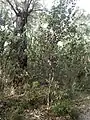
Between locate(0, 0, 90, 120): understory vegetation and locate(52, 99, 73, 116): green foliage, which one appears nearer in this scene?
locate(52, 99, 73, 116): green foliage

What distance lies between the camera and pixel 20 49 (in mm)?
10133

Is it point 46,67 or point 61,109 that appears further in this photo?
point 46,67

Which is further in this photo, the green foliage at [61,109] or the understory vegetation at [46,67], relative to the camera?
the understory vegetation at [46,67]

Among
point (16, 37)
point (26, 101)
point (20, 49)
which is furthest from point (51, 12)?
point (26, 101)

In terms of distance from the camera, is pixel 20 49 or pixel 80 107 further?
pixel 20 49

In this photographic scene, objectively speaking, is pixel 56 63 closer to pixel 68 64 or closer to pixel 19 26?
pixel 68 64

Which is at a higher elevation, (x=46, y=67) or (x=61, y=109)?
(x=46, y=67)

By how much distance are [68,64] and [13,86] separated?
227 centimetres

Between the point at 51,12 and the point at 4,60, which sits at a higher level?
the point at 51,12

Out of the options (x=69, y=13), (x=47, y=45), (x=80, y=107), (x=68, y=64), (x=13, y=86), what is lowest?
(x=80, y=107)

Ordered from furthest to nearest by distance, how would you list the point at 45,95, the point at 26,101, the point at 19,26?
the point at 19,26, the point at 45,95, the point at 26,101

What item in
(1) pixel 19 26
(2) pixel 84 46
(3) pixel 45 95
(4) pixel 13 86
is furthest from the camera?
(1) pixel 19 26

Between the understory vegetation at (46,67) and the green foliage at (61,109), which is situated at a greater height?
the understory vegetation at (46,67)

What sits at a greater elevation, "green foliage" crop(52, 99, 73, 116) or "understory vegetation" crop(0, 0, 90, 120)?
"understory vegetation" crop(0, 0, 90, 120)
